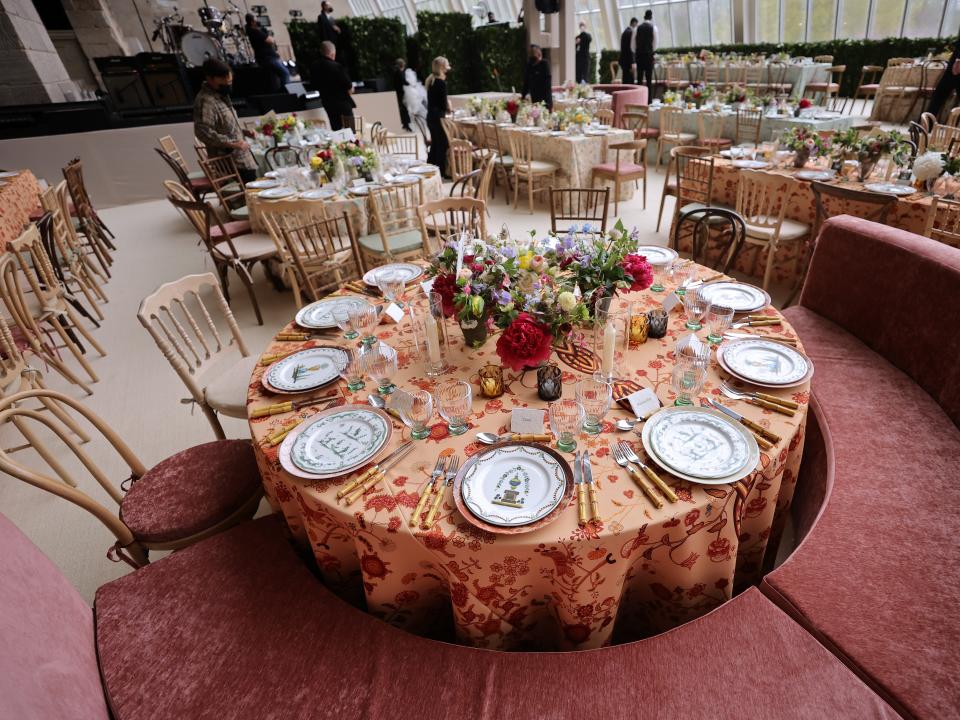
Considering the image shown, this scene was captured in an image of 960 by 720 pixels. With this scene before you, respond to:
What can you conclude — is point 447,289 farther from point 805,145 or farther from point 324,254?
point 805,145

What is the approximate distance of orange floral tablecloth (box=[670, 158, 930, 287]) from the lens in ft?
10.1

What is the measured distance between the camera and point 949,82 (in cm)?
619

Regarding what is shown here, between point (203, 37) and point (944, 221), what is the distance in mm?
14009

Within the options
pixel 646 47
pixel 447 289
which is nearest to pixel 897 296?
pixel 447 289

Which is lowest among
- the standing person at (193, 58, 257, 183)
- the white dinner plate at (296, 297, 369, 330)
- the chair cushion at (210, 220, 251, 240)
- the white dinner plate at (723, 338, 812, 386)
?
the white dinner plate at (723, 338, 812, 386)

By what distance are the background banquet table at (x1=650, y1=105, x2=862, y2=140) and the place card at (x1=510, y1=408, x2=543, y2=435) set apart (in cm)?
559

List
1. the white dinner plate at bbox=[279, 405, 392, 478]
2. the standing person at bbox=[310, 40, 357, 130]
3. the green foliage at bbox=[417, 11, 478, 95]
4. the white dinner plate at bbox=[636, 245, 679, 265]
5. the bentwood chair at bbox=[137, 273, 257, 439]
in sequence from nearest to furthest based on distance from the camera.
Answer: the white dinner plate at bbox=[279, 405, 392, 478] → the bentwood chair at bbox=[137, 273, 257, 439] → the white dinner plate at bbox=[636, 245, 679, 265] → the standing person at bbox=[310, 40, 357, 130] → the green foliage at bbox=[417, 11, 478, 95]

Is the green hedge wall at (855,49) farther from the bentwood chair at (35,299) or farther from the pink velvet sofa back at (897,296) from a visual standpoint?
the bentwood chair at (35,299)

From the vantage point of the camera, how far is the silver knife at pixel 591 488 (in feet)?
3.61

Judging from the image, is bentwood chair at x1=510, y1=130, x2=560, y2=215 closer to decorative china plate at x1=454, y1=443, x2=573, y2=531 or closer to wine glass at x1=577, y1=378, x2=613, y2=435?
wine glass at x1=577, y1=378, x2=613, y2=435

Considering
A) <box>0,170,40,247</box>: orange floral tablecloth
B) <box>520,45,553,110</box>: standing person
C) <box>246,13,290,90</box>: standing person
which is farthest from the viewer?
<box>246,13,290,90</box>: standing person

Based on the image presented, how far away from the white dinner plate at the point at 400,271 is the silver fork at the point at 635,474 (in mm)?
1325

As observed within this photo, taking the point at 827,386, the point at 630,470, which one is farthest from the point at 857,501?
the point at 630,470

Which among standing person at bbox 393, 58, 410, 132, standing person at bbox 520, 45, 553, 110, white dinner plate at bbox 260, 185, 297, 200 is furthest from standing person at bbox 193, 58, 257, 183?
standing person at bbox 393, 58, 410, 132
